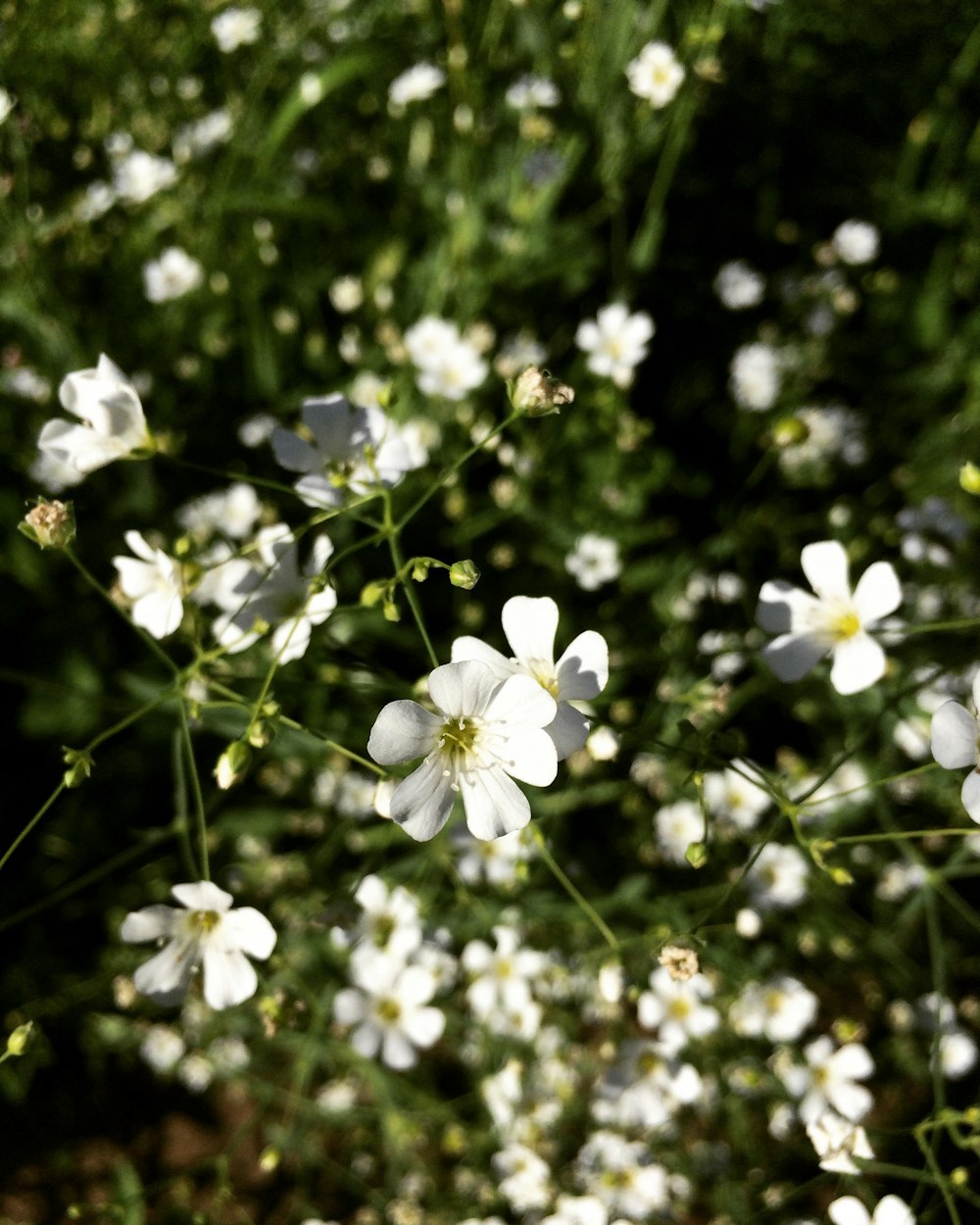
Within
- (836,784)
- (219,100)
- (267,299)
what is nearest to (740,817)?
(836,784)

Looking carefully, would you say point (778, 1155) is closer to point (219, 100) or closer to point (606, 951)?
point (606, 951)

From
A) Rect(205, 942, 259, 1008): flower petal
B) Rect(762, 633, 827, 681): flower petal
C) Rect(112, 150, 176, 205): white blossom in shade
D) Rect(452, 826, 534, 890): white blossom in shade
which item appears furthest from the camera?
Rect(112, 150, 176, 205): white blossom in shade

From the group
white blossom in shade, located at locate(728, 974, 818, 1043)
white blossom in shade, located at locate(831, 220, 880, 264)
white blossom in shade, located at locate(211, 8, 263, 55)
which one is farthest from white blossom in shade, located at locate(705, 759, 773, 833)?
white blossom in shade, located at locate(211, 8, 263, 55)

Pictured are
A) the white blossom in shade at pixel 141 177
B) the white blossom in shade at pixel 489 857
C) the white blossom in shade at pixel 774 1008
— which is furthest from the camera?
the white blossom in shade at pixel 141 177

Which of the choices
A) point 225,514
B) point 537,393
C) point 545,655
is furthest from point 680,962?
point 225,514

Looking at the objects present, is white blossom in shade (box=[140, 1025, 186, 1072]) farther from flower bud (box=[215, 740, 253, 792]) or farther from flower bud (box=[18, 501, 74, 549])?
flower bud (box=[18, 501, 74, 549])

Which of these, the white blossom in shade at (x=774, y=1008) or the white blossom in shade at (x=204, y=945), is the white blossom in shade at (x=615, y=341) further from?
the white blossom in shade at (x=204, y=945)

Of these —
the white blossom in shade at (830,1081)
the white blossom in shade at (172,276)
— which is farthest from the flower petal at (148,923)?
the white blossom in shade at (172,276)
